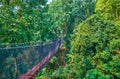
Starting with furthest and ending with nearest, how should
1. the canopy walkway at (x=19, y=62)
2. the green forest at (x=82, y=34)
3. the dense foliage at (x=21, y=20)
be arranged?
the green forest at (x=82, y=34), the dense foliage at (x=21, y=20), the canopy walkway at (x=19, y=62)

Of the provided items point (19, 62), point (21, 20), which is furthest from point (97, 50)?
point (19, 62)

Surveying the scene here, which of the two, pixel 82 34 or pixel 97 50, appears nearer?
pixel 97 50

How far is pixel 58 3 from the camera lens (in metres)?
27.1

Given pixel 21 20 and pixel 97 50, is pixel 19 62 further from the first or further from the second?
pixel 97 50

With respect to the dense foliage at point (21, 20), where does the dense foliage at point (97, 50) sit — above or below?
below

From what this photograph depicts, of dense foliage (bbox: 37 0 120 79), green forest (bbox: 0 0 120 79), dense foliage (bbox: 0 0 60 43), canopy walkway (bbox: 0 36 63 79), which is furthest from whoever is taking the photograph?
dense foliage (bbox: 37 0 120 79)

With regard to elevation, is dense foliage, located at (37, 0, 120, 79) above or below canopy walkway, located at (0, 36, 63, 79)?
below

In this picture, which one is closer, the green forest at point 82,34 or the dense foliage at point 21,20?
the dense foliage at point 21,20

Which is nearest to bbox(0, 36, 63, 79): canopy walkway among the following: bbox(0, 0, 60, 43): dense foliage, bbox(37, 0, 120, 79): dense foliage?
bbox(0, 0, 60, 43): dense foliage

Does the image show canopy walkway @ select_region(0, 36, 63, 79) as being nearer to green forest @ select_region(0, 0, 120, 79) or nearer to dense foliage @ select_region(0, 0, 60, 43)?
dense foliage @ select_region(0, 0, 60, 43)

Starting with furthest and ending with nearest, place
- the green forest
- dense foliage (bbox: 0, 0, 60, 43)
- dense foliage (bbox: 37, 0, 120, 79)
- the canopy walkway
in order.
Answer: dense foliage (bbox: 37, 0, 120, 79), the green forest, dense foliage (bbox: 0, 0, 60, 43), the canopy walkway

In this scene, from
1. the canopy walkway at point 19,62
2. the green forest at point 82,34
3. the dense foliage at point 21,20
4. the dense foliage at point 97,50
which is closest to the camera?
the canopy walkway at point 19,62

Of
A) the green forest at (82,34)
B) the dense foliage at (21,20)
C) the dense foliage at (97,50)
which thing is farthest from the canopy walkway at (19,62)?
the dense foliage at (97,50)

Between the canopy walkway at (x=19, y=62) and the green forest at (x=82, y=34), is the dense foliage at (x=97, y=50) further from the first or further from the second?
the canopy walkway at (x=19, y=62)
